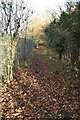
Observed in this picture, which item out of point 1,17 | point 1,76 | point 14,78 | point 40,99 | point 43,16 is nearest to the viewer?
point 40,99

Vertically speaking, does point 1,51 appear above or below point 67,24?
below

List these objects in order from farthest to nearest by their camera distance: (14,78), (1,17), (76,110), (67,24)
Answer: (67,24) < (14,78) < (1,17) < (76,110)

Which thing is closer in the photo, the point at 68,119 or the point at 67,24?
the point at 68,119

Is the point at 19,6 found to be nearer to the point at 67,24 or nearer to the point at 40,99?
the point at 67,24

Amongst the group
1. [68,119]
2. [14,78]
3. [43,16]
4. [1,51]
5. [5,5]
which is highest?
[43,16]

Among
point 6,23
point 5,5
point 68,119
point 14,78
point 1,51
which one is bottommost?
point 68,119

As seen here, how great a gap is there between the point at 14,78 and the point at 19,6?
3.70 metres

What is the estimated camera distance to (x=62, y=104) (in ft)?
17.9

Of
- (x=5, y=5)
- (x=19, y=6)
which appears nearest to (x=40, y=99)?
(x=5, y=5)

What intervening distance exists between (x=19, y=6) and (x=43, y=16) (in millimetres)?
27920

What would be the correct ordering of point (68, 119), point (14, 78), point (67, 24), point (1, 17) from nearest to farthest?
point (68, 119) < point (1, 17) < point (14, 78) < point (67, 24)

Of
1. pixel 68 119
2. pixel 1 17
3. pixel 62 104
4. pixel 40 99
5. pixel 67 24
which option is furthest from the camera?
pixel 67 24

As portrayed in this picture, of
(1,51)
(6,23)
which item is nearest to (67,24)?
(6,23)

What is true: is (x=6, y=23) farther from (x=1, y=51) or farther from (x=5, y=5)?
(x=1, y=51)
